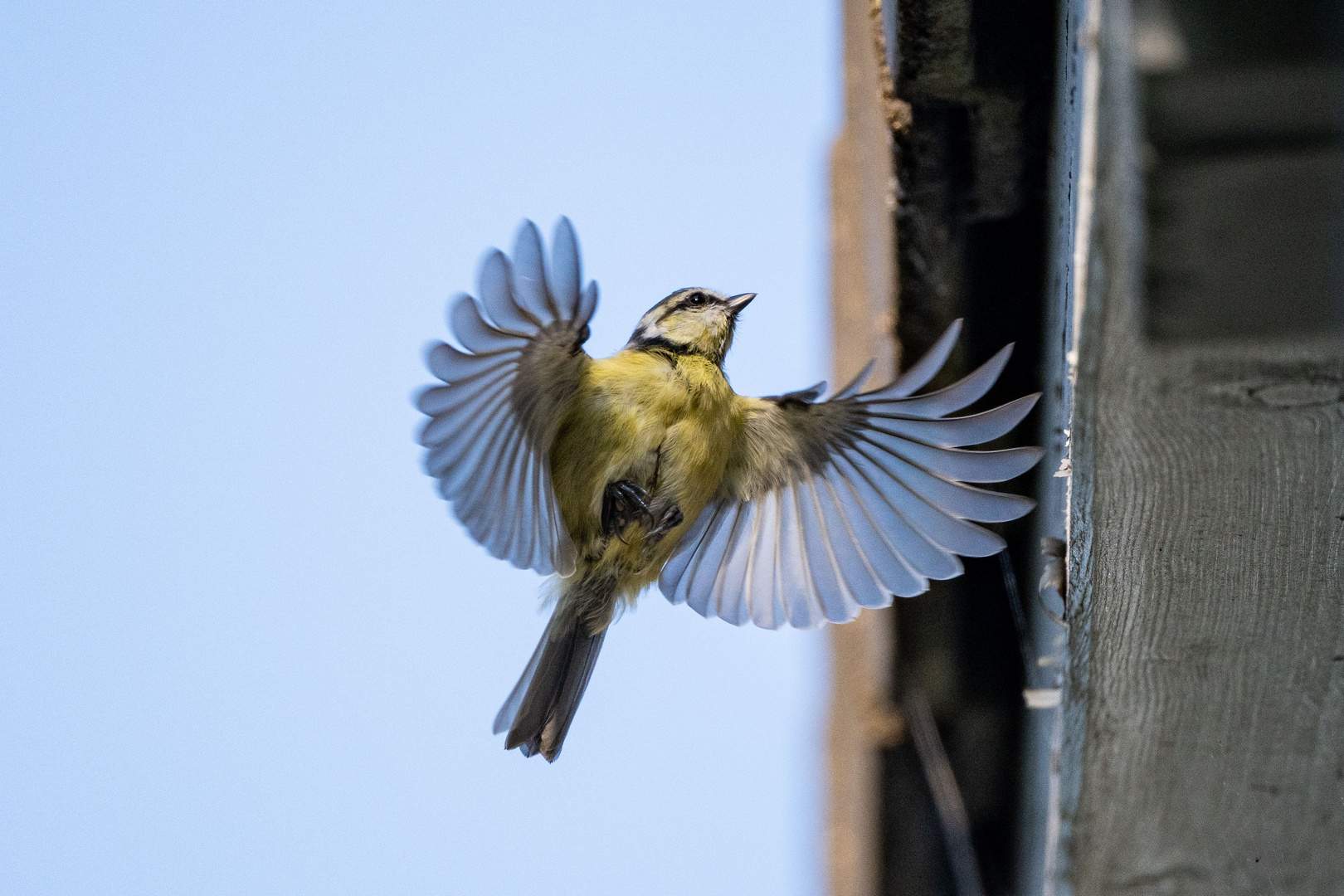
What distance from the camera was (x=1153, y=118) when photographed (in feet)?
6.49

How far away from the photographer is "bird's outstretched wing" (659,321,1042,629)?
111 inches

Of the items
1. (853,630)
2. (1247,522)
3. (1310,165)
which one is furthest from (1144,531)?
(853,630)

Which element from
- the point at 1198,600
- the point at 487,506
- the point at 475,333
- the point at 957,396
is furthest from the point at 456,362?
the point at 1198,600

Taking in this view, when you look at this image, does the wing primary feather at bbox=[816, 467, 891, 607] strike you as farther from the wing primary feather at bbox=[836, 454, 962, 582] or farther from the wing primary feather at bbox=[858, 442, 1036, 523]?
the wing primary feather at bbox=[858, 442, 1036, 523]

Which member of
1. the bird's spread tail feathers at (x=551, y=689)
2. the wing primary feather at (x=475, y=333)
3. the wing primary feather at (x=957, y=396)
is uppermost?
the wing primary feather at (x=475, y=333)

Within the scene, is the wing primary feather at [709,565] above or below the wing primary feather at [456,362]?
below

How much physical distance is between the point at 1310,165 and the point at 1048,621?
1.23 m

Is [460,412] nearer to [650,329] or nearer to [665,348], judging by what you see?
[665,348]

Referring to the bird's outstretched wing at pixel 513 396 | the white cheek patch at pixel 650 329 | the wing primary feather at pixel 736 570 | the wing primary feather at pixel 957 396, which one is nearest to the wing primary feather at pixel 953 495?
the wing primary feather at pixel 957 396

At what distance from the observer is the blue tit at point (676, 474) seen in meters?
2.66

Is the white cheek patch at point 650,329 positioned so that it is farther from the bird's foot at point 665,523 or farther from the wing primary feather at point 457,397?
the wing primary feather at point 457,397

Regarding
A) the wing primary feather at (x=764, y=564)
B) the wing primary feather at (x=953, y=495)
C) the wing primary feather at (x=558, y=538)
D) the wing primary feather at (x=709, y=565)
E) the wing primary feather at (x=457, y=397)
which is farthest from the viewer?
the wing primary feather at (x=709, y=565)

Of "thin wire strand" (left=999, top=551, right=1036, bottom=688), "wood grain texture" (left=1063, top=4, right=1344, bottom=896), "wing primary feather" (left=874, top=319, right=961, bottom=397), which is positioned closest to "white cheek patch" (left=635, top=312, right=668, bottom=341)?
"wing primary feather" (left=874, top=319, right=961, bottom=397)

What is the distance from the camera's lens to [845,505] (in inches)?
127
